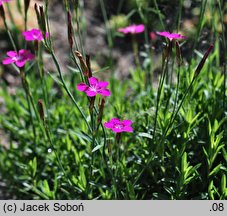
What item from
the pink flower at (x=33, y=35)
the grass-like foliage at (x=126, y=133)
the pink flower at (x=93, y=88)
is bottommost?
the grass-like foliage at (x=126, y=133)

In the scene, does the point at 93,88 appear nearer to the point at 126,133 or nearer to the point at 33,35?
the point at 33,35

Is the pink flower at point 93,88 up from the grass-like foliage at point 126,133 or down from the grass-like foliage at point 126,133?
up

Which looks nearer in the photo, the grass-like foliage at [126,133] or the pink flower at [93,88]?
the pink flower at [93,88]

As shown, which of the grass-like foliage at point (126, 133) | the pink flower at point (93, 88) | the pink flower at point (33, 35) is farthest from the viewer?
the pink flower at point (33, 35)

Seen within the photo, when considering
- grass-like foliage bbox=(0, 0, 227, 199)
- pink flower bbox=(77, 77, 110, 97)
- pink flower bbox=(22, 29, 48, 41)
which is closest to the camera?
pink flower bbox=(77, 77, 110, 97)

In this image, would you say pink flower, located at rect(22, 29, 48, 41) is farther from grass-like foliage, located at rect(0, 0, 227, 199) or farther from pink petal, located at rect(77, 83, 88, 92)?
pink petal, located at rect(77, 83, 88, 92)

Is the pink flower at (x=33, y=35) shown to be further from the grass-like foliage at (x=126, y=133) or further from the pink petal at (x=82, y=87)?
the pink petal at (x=82, y=87)

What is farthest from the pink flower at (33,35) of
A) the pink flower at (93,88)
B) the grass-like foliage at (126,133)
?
the pink flower at (93,88)

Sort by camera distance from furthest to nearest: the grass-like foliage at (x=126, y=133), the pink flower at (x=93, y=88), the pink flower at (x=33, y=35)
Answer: the pink flower at (x=33, y=35)
the grass-like foliage at (x=126, y=133)
the pink flower at (x=93, y=88)

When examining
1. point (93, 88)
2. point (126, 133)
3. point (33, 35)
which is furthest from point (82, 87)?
point (126, 133)

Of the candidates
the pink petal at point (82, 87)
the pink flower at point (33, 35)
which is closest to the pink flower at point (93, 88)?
the pink petal at point (82, 87)

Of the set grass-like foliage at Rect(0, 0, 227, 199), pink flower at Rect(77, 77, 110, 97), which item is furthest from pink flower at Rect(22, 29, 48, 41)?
pink flower at Rect(77, 77, 110, 97)

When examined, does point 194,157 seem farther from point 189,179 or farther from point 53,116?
point 53,116
